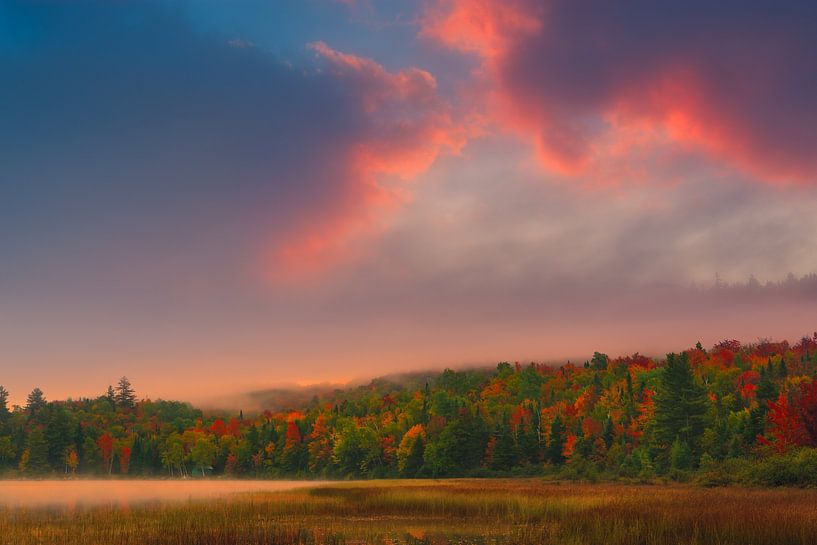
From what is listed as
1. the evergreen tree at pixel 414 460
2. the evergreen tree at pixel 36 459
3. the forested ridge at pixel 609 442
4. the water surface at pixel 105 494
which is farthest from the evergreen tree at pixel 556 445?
the evergreen tree at pixel 36 459

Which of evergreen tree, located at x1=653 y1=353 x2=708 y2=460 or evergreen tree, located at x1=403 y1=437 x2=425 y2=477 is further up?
evergreen tree, located at x1=653 y1=353 x2=708 y2=460

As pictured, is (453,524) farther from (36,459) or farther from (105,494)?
(36,459)

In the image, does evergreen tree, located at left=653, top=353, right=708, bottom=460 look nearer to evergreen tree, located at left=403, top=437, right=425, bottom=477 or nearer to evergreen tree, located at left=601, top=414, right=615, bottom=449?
evergreen tree, located at left=601, top=414, right=615, bottom=449

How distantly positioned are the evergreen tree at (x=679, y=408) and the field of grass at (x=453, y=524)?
6653cm

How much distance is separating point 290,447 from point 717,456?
409 feet

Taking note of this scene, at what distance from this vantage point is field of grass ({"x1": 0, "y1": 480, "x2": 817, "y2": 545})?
87.0ft

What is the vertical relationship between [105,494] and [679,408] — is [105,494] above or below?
below

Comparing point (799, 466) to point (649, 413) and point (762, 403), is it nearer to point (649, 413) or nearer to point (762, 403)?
point (762, 403)

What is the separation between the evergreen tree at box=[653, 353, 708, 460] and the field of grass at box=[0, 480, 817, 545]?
218ft

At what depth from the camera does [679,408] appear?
111 meters

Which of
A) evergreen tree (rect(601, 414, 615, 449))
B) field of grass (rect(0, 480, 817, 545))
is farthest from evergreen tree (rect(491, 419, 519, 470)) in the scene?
field of grass (rect(0, 480, 817, 545))

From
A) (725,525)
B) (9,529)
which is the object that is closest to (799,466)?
(725,525)

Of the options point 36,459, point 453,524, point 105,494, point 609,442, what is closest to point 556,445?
point 609,442

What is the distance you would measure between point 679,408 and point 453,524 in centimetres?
8507
